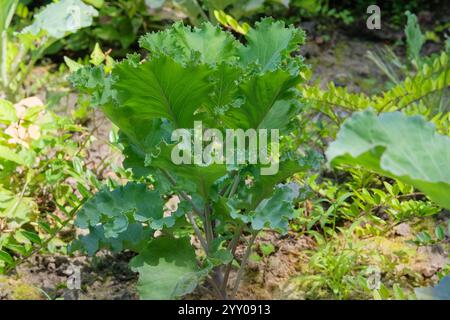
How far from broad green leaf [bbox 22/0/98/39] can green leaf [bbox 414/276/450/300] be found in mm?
1758

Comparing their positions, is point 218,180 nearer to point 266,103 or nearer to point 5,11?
point 266,103

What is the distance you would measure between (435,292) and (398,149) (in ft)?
0.98

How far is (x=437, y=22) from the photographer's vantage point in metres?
3.41

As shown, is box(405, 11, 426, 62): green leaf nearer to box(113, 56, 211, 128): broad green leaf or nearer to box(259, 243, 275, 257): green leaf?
box(259, 243, 275, 257): green leaf

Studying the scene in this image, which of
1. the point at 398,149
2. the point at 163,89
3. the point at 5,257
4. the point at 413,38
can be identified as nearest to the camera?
the point at 398,149

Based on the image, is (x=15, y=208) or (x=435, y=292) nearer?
(x=435, y=292)

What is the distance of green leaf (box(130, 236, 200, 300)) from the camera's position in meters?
1.40

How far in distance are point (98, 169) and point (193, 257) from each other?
0.92m

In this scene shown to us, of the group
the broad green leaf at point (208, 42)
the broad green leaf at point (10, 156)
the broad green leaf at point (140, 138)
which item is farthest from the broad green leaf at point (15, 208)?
the broad green leaf at point (208, 42)

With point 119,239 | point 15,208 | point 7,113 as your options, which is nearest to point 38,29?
point 7,113

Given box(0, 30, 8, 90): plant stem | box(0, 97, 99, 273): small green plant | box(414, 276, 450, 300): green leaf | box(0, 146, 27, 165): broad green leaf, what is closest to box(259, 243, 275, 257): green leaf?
box(0, 97, 99, 273): small green plant

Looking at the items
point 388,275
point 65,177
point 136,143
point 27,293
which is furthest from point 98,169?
point 388,275

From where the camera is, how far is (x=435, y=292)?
1245 mm
